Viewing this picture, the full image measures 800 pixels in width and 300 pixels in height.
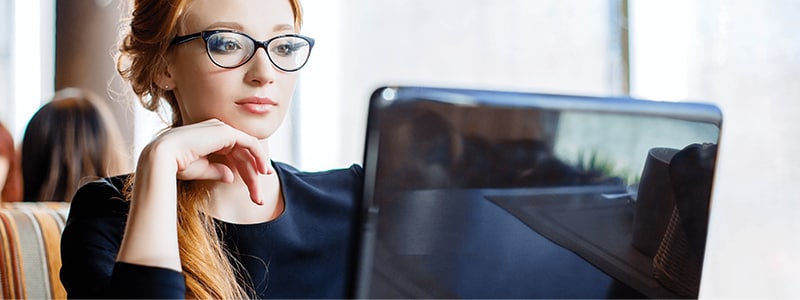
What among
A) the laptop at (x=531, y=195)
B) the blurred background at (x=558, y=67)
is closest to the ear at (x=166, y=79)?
the blurred background at (x=558, y=67)

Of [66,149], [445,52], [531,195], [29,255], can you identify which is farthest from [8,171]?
[531,195]

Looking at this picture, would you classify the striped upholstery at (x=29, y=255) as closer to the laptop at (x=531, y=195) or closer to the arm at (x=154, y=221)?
the arm at (x=154, y=221)

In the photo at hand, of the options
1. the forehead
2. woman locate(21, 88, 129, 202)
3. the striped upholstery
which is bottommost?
the striped upholstery

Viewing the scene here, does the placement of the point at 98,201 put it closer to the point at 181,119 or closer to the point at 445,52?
the point at 181,119

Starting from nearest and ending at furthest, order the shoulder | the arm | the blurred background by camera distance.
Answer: the arm < the shoulder < the blurred background

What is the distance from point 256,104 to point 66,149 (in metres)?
1.45

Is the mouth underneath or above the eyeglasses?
underneath

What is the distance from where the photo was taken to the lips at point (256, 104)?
0.94 meters

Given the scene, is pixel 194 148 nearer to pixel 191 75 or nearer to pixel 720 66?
pixel 191 75

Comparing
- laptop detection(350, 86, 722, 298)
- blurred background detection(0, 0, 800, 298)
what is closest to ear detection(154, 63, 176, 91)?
blurred background detection(0, 0, 800, 298)

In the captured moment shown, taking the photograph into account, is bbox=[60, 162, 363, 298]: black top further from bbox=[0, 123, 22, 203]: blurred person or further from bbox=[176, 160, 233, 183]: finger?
bbox=[0, 123, 22, 203]: blurred person

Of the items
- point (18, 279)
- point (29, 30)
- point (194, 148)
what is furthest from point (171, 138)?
point (29, 30)

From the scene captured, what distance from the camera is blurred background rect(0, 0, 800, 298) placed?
5.53 feet

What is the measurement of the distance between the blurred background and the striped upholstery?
0.79ft
